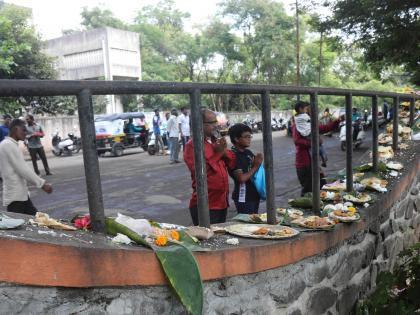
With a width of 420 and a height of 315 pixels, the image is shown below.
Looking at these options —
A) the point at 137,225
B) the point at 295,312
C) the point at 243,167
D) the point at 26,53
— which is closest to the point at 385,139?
the point at 243,167

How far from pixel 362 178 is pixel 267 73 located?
30524mm

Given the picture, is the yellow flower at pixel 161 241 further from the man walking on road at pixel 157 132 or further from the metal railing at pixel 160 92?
the man walking on road at pixel 157 132

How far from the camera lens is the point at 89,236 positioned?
171cm

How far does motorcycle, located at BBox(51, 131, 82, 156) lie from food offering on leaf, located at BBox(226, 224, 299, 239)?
17.6m

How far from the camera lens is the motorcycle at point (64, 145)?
1883cm

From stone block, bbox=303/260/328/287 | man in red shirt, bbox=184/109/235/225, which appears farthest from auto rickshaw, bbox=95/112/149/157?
stone block, bbox=303/260/328/287

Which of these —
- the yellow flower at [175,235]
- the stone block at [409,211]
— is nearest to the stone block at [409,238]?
the stone block at [409,211]

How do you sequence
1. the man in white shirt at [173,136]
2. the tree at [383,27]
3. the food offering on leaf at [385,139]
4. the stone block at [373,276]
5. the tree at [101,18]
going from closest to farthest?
the stone block at [373,276]
the food offering on leaf at [385,139]
the tree at [383,27]
the man in white shirt at [173,136]
the tree at [101,18]

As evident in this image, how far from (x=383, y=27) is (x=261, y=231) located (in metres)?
12.0

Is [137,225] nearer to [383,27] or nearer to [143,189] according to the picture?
[143,189]

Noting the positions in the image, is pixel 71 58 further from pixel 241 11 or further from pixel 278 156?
pixel 278 156

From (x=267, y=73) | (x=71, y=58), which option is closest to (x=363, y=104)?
(x=267, y=73)

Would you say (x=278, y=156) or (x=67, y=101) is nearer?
(x=278, y=156)

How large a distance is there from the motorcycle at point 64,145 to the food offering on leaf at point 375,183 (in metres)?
16.7
